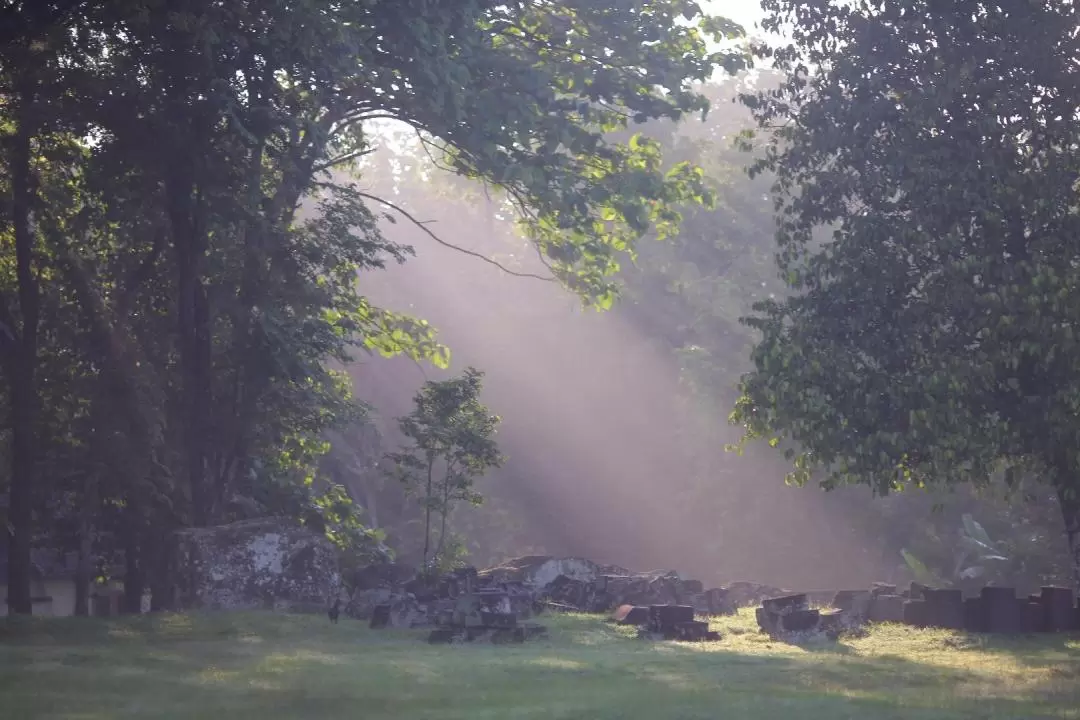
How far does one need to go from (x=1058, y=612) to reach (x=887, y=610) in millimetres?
2505

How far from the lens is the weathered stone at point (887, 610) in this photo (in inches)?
656

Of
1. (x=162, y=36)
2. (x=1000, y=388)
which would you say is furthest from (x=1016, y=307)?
(x=162, y=36)

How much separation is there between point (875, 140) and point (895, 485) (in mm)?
4104

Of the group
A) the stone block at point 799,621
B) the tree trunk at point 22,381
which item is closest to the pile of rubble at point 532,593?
the stone block at point 799,621

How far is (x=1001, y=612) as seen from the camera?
583 inches

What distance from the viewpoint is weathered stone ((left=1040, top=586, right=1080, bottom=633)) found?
49.3 ft

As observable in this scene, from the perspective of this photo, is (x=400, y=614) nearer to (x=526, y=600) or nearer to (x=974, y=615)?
(x=526, y=600)

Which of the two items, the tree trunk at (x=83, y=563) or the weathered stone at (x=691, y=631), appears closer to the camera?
the weathered stone at (x=691, y=631)

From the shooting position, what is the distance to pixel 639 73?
1702cm


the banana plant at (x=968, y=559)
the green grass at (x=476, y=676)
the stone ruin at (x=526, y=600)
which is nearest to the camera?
the green grass at (x=476, y=676)

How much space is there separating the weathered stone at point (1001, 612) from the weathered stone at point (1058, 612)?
360 mm

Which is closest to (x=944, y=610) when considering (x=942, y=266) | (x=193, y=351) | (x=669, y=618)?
(x=669, y=618)

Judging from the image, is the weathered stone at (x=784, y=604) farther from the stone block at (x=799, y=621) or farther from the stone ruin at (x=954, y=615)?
the stone block at (x=799, y=621)

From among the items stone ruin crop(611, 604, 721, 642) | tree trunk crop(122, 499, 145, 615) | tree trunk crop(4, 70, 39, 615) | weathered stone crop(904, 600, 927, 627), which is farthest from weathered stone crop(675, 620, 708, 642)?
tree trunk crop(4, 70, 39, 615)
